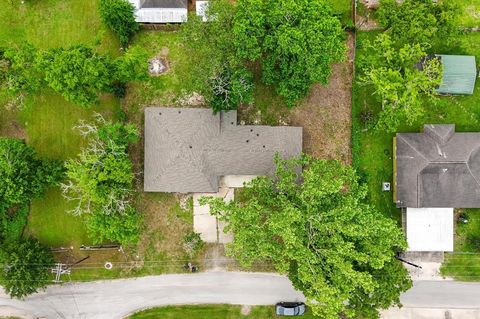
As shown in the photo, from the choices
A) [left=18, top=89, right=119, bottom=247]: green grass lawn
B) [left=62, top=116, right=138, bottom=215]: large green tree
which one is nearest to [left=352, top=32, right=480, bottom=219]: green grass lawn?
[left=62, top=116, right=138, bottom=215]: large green tree

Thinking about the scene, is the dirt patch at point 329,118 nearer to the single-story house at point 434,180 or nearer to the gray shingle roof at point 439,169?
the single-story house at point 434,180

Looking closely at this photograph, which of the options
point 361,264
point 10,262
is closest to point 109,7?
point 10,262

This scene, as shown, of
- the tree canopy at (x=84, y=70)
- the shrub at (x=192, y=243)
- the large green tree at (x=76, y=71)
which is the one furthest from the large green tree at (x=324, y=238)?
the large green tree at (x=76, y=71)

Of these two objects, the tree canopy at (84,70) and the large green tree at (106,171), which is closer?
the large green tree at (106,171)

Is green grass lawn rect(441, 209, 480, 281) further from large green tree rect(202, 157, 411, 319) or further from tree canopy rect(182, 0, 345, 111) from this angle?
tree canopy rect(182, 0, 345, 111)

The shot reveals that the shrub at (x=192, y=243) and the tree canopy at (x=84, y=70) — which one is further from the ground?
the tree canopy at (x=84, y=70)

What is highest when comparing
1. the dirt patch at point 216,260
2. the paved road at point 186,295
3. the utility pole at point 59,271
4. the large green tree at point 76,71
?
the large green tree at point 76,71

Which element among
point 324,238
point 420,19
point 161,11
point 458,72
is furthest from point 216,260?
point 458,72
